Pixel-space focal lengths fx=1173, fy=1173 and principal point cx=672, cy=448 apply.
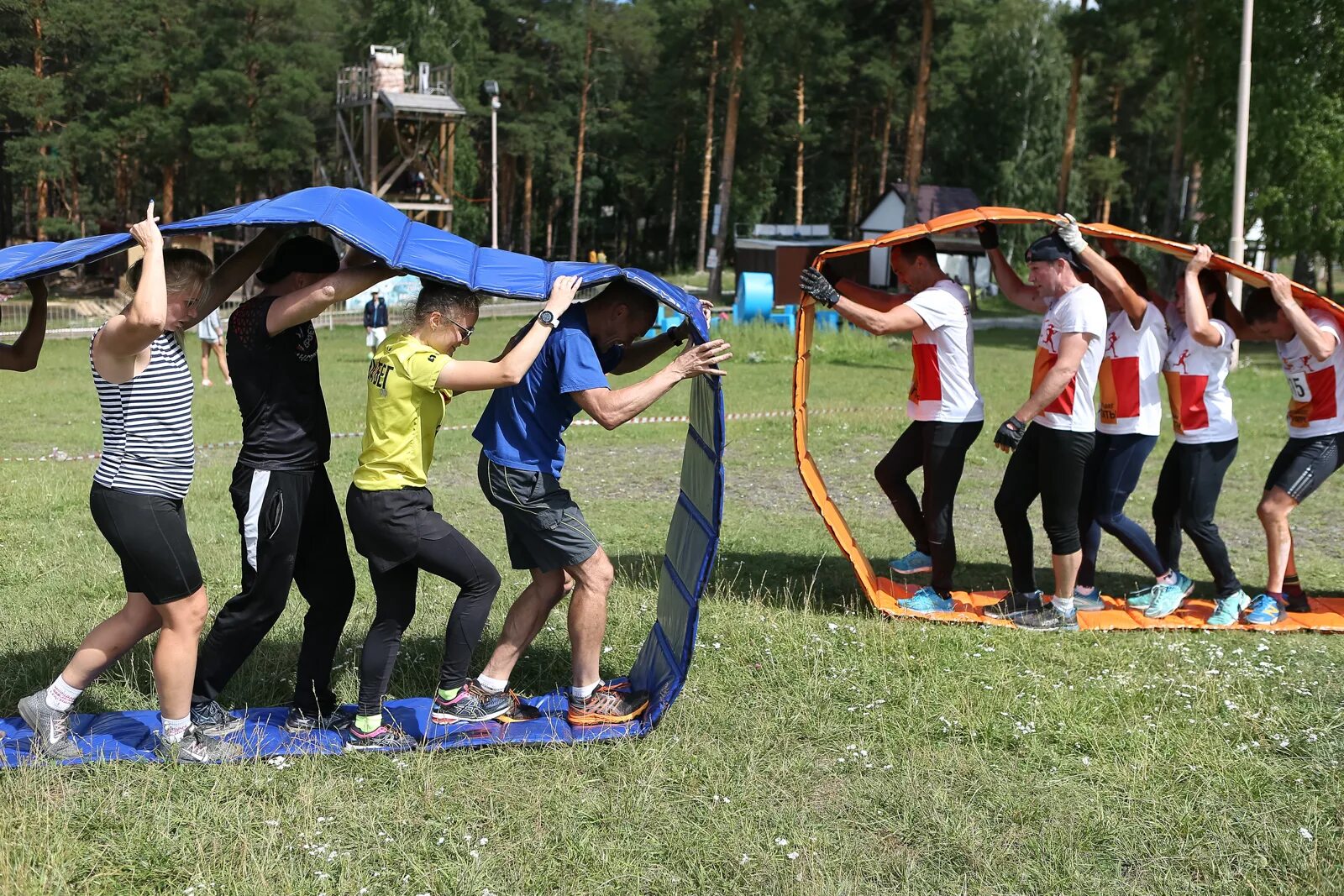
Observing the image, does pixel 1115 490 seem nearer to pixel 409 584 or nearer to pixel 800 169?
pixel 409 584

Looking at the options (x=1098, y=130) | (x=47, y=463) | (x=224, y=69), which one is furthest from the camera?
(x=1098, y=130)

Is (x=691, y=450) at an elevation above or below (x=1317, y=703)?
above

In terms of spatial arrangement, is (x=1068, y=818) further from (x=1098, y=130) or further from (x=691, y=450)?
(x=1098, y=130)

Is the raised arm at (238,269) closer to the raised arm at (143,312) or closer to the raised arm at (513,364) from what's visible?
the raised arm at (143,312)

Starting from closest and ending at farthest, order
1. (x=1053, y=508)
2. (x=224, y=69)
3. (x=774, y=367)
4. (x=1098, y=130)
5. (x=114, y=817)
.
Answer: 1. (x=114, y=817)
2. (x=1053, y=508)
3. (x=774, y=367)
4. (x=224, y=69)
5. (x=1098, y=130)

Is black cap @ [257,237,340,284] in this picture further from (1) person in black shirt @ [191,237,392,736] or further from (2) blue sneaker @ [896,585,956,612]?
(2) blue sneaker @ [896,585,956,612]

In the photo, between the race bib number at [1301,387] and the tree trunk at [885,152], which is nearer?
the race bib number at [1301,387]

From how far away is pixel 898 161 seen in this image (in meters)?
63.3

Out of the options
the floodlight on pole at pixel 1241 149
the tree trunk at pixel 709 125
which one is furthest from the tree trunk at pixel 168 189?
the floodlight on pole at pixel 1241 149

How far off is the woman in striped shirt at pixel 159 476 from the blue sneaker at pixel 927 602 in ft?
12.3

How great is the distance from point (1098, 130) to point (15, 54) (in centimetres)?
4570

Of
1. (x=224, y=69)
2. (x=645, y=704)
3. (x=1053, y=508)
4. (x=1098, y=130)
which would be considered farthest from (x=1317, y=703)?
(x=1098, y=130)

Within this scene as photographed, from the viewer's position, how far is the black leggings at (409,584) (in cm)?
449

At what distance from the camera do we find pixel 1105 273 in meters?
6.30
